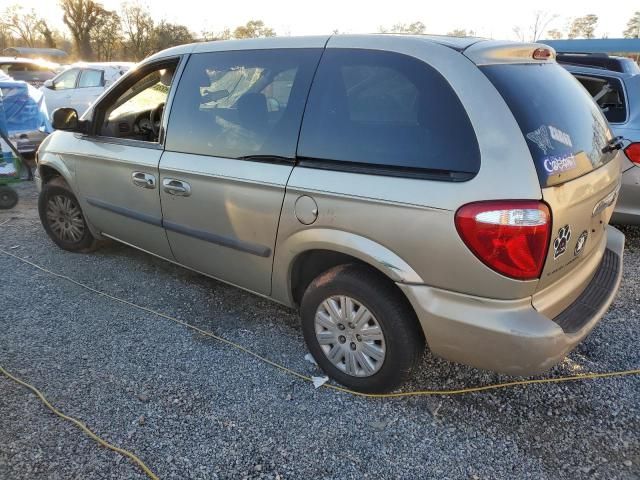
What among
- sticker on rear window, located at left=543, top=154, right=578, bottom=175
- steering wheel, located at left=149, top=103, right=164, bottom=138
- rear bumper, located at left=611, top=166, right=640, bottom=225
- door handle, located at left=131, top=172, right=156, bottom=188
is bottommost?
rear bumper, located at left=611, top=166, right=640, bottom=225

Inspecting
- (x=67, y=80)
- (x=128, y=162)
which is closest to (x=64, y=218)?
(x=128, y=162)

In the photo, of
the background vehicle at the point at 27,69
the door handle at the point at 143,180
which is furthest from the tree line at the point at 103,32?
the door handle at the point at 143,180

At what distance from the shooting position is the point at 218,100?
9.73 ft

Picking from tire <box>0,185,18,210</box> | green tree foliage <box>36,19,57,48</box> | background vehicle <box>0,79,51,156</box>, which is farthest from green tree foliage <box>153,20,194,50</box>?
tire <box>0,185,18,210</box>

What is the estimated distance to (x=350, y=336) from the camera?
2.47 metres

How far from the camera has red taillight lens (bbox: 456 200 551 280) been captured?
1.86m

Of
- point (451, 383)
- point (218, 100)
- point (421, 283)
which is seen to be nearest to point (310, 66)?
point (218, 100)

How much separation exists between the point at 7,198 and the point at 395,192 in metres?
5.59

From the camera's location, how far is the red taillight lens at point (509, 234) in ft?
6.10

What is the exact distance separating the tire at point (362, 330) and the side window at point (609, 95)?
319 centimetres

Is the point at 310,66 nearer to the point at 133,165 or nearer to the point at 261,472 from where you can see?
the point at 133,165

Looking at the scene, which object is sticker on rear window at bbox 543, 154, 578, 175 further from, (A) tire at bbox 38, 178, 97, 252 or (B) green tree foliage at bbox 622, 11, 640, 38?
(B) green tree foliage at bbox 622, 11, 640, 38

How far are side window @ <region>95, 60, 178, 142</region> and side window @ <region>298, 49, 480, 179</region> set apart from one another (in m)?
1.45

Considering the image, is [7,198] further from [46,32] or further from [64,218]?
[46,32]
